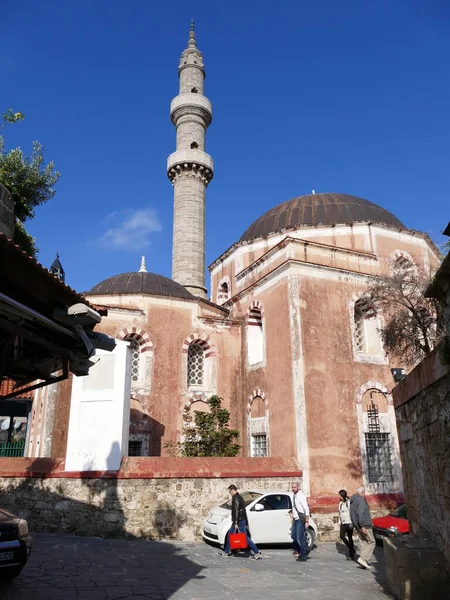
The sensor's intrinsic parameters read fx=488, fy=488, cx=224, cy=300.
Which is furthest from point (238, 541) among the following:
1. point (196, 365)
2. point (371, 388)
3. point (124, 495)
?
point (196, 365)

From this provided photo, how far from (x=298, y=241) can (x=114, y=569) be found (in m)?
10.4

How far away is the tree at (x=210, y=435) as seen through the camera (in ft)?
46.8

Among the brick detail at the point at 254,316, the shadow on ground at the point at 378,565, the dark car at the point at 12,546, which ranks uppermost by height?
the brick detail at the point at 254,316

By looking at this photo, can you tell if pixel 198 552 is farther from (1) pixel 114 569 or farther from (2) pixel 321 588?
(2) pixel 321 588

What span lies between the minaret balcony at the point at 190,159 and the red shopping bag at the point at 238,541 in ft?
61.1

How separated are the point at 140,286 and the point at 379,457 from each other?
9.22 metres

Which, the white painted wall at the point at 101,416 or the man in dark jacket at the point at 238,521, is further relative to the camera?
the white painted wall at the point at 101,416

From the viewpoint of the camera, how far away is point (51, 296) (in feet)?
14.1

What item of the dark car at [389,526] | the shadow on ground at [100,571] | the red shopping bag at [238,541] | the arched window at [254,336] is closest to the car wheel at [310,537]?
the dark car at [389,526]

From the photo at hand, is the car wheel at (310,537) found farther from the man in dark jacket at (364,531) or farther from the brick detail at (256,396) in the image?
the brick detail at (256,396)

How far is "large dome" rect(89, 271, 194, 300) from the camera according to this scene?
16.1 meters

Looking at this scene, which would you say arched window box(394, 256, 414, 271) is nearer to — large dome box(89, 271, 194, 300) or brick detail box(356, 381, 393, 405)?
brick detail box(356, 381, 393, 405)

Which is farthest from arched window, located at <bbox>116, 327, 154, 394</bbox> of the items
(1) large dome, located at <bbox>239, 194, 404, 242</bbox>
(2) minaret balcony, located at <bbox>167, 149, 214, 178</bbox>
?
(2) minaret balcony, located at <bbox>167, 149, 214, 178</bbox>

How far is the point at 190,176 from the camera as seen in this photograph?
24.0 m
